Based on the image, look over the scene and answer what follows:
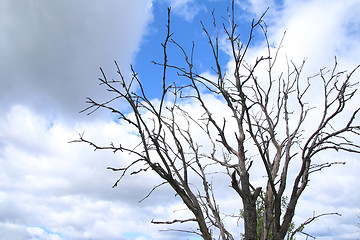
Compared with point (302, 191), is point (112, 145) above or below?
above

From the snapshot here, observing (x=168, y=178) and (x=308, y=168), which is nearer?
(x=168, y=178)

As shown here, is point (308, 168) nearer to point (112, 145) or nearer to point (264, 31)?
point (264, 31)

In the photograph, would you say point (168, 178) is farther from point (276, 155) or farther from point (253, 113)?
point (253, 113)

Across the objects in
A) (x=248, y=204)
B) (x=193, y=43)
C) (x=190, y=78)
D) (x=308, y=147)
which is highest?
(x=193, y=43)

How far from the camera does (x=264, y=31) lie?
380 cm

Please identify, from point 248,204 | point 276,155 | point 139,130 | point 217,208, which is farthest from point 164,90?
point 217,208

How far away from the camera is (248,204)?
115 inches

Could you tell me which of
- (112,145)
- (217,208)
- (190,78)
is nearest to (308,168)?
(217,208)

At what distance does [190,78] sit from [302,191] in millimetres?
1667

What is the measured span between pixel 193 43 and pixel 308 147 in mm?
1646

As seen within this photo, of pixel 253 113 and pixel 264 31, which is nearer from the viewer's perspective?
pixel 264 31

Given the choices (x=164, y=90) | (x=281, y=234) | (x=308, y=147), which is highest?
(x=164, y=90)

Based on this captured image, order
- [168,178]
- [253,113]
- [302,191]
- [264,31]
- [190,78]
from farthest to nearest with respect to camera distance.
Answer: [253,113]
[264,31]
[190,78]
[302,191]
[168,178]

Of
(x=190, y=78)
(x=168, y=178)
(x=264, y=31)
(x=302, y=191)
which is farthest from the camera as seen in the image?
(x=264, y=31)
